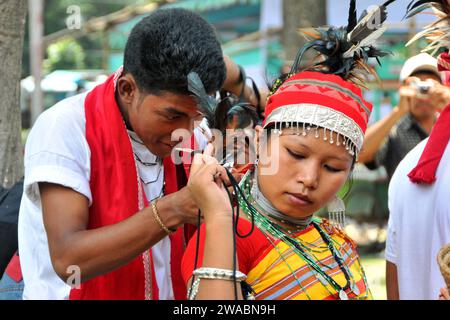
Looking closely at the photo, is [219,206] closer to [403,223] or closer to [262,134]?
[262,134]

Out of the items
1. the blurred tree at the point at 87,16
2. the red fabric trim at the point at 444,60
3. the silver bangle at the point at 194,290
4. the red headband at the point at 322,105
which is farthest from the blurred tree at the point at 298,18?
the blurred tree at the point at 87,16

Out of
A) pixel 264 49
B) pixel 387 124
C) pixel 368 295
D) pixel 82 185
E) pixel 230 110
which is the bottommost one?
pixel 368 295

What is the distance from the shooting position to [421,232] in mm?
3092

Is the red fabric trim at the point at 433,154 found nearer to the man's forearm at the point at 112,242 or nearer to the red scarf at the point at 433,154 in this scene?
the red scarf at the point at 433,154

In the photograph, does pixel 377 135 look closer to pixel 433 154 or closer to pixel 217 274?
pixel 433 154

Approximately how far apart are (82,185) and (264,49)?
7.64 meters

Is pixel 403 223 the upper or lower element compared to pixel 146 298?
upper

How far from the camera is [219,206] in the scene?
210cm

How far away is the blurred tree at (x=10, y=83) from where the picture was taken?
134 inches

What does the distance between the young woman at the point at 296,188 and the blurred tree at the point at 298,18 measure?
427 cm

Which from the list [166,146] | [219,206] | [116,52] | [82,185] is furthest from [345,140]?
[116,52]

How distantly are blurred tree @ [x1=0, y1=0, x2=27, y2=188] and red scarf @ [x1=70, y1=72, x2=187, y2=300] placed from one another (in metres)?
0.82

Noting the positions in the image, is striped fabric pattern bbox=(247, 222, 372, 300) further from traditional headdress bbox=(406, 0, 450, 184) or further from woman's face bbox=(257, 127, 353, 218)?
traditional headdress bbox=(406, 0, 450, 184)

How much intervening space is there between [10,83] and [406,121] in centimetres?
359
